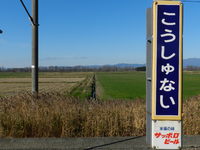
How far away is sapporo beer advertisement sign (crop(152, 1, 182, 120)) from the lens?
3.39 m

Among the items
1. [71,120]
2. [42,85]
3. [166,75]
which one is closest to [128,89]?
[42,85]

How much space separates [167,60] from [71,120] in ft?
15.7

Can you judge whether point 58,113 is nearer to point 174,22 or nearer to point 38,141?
point 38,141

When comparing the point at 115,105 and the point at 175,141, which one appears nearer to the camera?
the point at 175,141

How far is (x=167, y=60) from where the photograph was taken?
3.42 meters

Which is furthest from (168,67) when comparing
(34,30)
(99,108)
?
(34,30)

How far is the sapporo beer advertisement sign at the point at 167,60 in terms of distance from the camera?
339 centimetres

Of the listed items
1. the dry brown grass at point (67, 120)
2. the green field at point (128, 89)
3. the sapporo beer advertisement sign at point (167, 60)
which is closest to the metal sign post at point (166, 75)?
the sapporo beer advertisement sign at point (167, 60)

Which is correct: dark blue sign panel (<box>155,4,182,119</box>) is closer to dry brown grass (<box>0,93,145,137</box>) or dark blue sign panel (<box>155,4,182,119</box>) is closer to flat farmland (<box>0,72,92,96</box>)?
dry brown grass (<box>0,93,145,137</box>)

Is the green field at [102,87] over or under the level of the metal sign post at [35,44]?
under

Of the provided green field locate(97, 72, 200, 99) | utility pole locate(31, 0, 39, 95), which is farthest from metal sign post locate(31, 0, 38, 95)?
green field locate(97, 72, 200, 99)

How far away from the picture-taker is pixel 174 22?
11.1 feet

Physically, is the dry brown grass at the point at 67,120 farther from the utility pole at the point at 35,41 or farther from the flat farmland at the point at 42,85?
the flat farmland at the point at 42,85

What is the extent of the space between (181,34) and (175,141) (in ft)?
4.24
